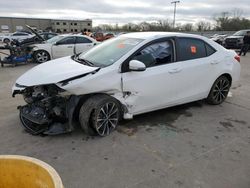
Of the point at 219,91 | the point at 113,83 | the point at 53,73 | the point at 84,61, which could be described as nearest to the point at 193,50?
the point at 219,91

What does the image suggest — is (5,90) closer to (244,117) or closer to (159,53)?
(159,53)

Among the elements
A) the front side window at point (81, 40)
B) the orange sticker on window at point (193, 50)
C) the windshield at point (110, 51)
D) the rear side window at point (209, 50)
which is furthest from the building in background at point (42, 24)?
the orange sticker on window at point (193, 50)

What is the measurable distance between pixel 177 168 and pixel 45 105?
2103 mm

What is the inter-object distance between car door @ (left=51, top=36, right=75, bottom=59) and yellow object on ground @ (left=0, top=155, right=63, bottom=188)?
10532 mm

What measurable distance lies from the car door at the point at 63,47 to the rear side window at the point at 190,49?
26.1ft

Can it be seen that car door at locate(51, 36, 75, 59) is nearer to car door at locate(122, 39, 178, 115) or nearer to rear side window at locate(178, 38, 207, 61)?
rear side window at locate(178, 38, 207, 61)

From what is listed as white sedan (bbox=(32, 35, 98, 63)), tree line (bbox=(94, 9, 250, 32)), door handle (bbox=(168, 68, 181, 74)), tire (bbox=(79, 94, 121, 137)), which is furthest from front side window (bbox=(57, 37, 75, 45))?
tree line (bbox=(94, 9, 250, 32))

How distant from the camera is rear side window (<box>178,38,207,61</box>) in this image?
14.6 ft

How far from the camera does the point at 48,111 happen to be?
365 centimetres

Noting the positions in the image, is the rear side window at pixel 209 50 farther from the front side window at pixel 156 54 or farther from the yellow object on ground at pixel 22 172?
Answer: the yellow object on ground at pixel 22 172

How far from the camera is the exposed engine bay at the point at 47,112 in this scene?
3.61 metres

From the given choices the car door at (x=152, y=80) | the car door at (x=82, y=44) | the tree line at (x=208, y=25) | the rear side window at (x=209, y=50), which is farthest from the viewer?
the tree line at (x=208, y=25)

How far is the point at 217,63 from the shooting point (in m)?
4.93

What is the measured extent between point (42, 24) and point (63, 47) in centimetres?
7478
